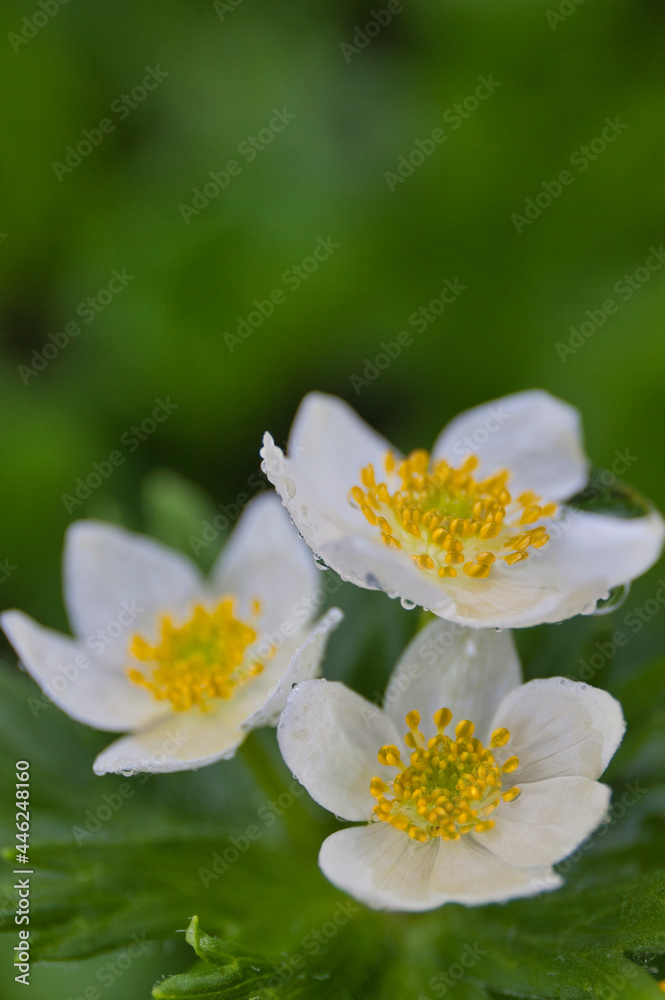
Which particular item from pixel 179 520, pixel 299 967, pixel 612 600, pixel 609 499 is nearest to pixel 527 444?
pixel 609 499

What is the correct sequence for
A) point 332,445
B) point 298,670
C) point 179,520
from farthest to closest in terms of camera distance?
1. point 179,520
2. point 332,445
3. point 298,670

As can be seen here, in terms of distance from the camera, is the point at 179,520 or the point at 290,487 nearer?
the point at 290,487

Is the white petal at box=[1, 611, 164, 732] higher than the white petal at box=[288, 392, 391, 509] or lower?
lower

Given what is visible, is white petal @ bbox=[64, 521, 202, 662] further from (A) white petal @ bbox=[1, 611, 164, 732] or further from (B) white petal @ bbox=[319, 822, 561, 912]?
(B) white petal @ bbox=[319, 822, 561, 912]

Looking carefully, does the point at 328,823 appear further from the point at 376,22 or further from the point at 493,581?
the point at 376,22

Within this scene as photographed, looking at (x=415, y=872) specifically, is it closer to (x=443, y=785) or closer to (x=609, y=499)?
(x=443, y=785)

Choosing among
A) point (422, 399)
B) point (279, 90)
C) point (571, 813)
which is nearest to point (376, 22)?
point (279, 90)

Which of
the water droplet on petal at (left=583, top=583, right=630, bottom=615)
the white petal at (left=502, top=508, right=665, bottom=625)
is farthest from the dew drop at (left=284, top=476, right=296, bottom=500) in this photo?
the water droplet on petal at (left=583, top=583, right=630, bottom=615)
